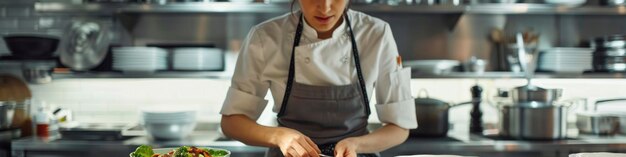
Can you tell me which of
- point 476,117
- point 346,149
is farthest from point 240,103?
point 476,117

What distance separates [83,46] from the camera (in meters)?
3.86

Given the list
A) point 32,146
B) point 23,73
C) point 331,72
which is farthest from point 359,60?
point 23,73

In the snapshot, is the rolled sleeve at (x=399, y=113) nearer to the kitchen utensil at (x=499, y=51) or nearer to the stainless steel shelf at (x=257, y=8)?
the stainless steel shelf at (x=257, y=8)

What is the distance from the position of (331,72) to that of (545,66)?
79.4 inches

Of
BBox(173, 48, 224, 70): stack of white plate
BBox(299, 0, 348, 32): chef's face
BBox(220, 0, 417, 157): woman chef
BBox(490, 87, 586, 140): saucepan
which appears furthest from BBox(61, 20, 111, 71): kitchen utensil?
BBox(490, 87, 586, 140): saucepan

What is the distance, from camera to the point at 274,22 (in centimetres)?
242

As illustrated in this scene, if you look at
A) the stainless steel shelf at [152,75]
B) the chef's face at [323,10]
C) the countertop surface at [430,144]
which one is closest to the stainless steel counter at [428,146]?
the countertop surface at [430,144]

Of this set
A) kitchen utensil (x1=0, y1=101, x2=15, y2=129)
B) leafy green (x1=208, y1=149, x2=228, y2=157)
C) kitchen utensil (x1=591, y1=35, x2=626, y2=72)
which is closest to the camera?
leafy green (x1=208, y1=149, x2=228, y2=157)

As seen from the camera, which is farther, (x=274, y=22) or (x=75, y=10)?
(x=75, y=10)

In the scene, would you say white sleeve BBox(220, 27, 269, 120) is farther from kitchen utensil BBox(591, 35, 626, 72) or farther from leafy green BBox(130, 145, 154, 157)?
kitchen utensil BBox(591, 35, 626, 72)

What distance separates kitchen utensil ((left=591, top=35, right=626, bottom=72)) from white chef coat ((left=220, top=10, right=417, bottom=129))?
204 cm

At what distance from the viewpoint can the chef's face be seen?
2.08 meters

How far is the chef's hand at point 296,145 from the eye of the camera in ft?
6.16

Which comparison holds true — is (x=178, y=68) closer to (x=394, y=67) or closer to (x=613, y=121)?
(x=394, y=67)
